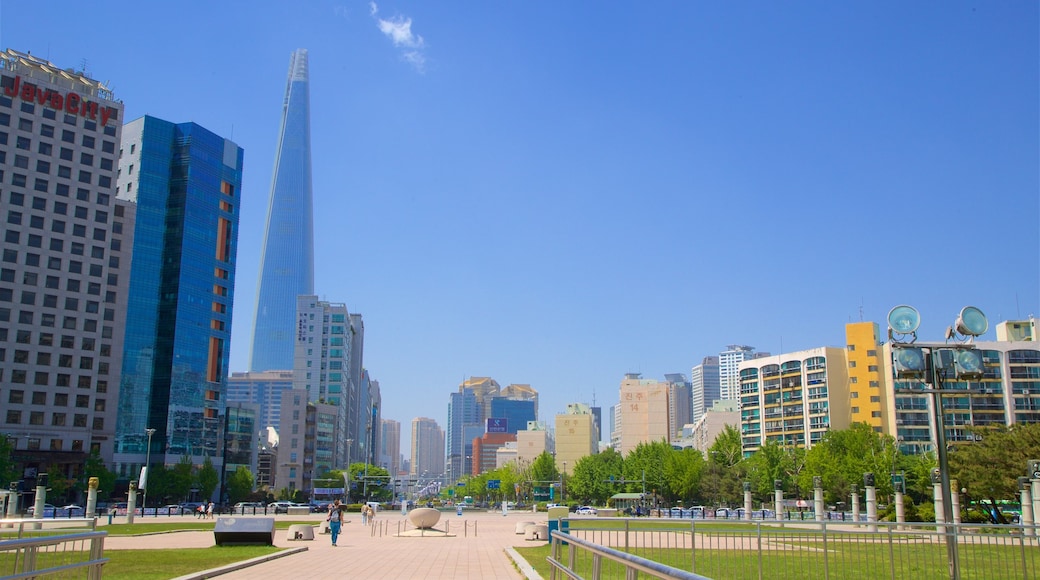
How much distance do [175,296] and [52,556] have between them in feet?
342

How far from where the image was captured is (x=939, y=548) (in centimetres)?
1466

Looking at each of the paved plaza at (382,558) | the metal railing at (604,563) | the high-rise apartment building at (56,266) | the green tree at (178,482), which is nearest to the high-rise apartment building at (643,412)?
the green tree at (178,482)

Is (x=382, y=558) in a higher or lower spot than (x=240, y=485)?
higher

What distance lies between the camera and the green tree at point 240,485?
110625 mm

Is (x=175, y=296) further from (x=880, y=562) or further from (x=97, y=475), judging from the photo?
(x=880, y=562)

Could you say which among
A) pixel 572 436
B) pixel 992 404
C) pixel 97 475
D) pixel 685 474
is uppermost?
pixel 992 404

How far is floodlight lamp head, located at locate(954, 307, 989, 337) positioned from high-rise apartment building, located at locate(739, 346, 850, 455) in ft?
297

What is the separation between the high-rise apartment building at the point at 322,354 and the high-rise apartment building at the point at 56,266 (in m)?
63.0

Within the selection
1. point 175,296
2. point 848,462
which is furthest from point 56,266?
point 848,462

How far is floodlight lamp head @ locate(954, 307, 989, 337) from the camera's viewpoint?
17.2 m

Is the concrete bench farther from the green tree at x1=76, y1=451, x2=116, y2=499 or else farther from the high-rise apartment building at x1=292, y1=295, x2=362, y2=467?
the high-rise apartment building at x1=292, y1=295, x2=362, y2=467

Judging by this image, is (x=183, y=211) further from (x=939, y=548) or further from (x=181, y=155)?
(x=939, y=548)

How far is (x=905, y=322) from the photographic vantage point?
56.2 feet

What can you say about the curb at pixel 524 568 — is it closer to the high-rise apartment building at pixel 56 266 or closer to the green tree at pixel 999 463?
the green tree at pixel 999 463
